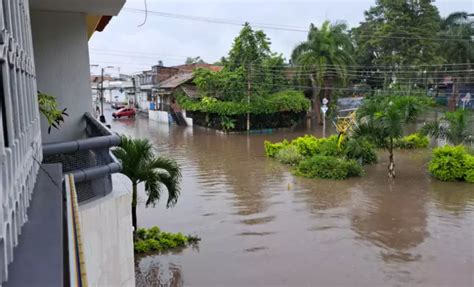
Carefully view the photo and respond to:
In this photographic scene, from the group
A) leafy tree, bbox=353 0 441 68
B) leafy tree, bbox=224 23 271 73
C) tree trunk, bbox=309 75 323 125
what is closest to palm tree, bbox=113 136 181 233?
leafy tree, bbox=224 23 271 73

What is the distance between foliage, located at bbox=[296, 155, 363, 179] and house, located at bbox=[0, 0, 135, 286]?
11546 mm

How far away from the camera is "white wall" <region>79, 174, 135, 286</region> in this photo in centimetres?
362

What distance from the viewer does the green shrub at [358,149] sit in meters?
18.2

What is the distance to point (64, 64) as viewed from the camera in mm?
5645

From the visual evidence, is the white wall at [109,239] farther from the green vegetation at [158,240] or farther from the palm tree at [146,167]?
the green vegetation at [158,240]

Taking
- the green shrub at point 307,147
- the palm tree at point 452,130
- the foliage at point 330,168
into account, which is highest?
the palm tree at point 452,130

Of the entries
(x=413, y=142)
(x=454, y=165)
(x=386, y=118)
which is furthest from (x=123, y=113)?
(x=454, y=165)

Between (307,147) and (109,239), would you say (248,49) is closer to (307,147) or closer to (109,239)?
(307,147)

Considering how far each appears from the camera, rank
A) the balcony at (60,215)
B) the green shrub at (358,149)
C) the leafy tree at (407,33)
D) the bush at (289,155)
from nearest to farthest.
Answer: the balcony at (60,215) → the green shrub at (358,149) → the bush at (289,155) → the leafy tree at (407,33)

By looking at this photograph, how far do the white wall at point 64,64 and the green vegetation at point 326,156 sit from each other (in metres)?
12.5

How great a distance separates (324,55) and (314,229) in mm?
25200

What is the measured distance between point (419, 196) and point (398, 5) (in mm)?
28706

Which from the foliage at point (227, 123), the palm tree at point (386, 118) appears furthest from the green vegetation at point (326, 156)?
the foliage at point (227, 123)

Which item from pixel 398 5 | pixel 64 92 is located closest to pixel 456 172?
pixel 64 92
